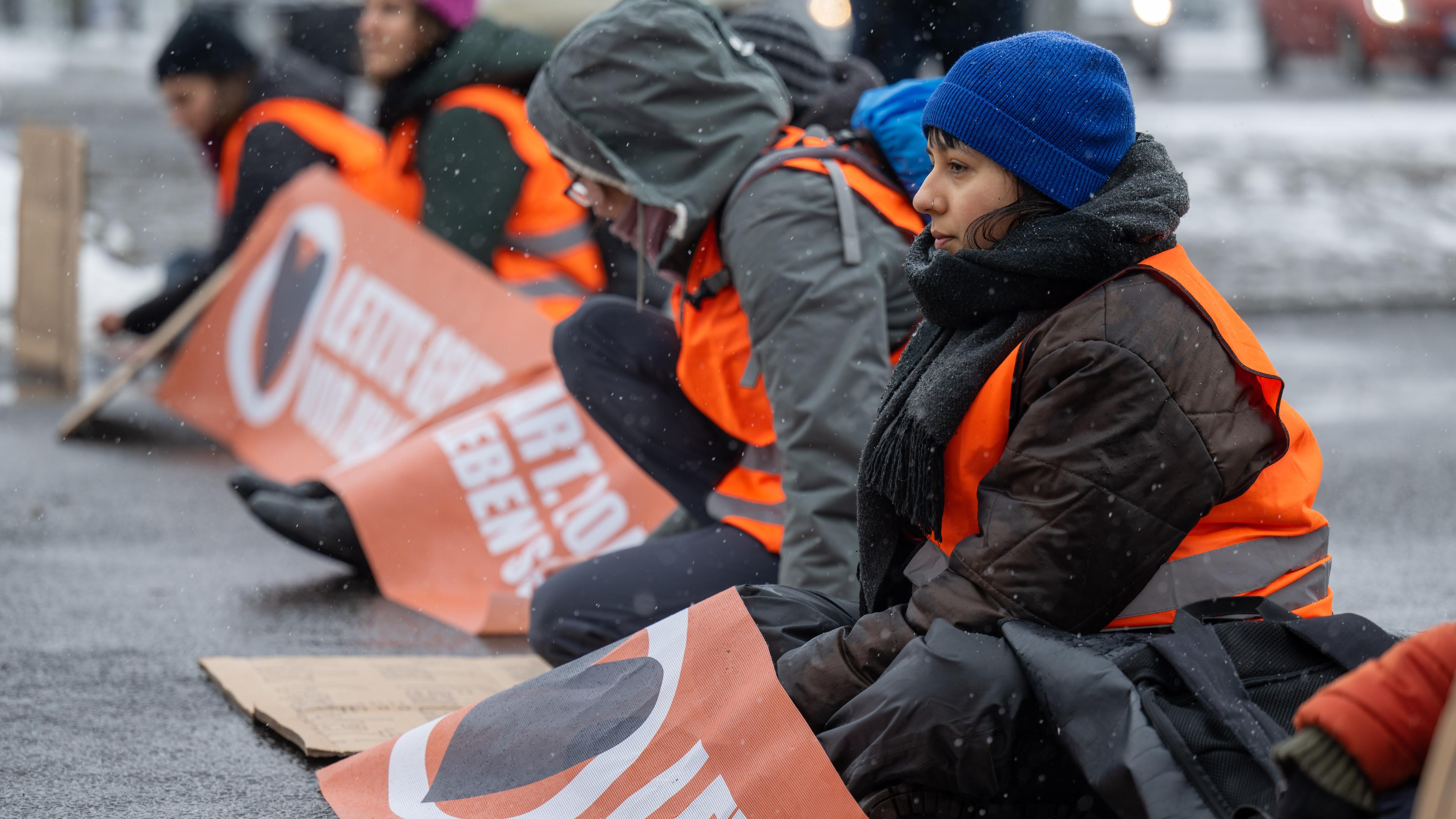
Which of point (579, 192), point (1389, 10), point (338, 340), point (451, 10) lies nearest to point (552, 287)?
point (338, 340)

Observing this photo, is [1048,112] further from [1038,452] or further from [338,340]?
[338,340]

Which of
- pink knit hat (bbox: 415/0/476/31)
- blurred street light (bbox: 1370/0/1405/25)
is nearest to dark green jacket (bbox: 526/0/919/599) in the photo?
pink knit hat (bbox: 415/0/476/31)

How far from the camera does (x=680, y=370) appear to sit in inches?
136

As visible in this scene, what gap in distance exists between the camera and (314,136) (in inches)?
244

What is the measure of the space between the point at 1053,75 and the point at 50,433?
487cm

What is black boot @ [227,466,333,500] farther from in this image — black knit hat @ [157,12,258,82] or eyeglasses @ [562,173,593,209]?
black knit hat @ [157,12,258,82]

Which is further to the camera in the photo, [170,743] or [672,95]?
[672,95]

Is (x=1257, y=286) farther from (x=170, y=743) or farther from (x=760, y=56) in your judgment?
(x=170, y=743)

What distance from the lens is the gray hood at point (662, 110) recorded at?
3.11 meters

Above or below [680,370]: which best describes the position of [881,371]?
above

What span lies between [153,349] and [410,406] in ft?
4.79

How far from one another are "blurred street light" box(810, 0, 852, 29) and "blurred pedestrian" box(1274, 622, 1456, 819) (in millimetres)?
7913

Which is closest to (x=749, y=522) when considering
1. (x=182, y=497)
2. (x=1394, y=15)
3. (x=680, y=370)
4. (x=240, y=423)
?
(x=680, y=370)

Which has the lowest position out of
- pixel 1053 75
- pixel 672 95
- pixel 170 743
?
pixel 170 743
